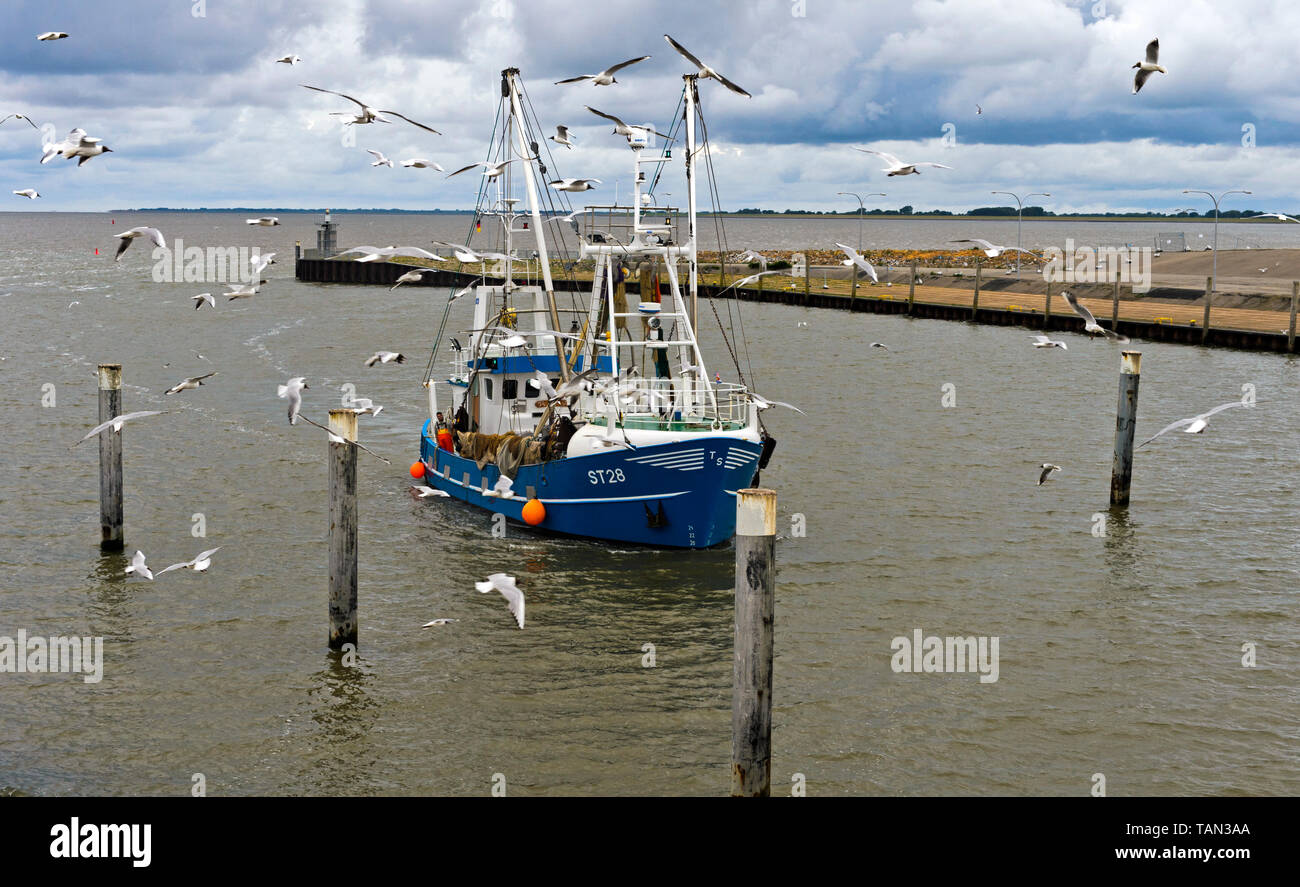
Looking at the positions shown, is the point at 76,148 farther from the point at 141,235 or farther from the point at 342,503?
the point at 342,503

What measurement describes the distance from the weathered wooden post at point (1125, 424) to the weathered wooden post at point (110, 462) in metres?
19.6

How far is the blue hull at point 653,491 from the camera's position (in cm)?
2444

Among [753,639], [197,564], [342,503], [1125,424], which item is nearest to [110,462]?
[197,564]

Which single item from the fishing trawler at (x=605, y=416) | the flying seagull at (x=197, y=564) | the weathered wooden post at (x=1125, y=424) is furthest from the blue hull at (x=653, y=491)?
the weathered wooden post at (x=1125, y=424)

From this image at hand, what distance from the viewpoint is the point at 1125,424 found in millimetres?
28266

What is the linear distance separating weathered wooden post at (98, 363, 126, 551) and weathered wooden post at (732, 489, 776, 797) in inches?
569

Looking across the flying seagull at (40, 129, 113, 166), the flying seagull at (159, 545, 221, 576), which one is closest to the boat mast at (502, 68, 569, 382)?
the flying seagull at (159, 545, 221, 576)

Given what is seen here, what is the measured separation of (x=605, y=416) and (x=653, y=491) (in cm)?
197

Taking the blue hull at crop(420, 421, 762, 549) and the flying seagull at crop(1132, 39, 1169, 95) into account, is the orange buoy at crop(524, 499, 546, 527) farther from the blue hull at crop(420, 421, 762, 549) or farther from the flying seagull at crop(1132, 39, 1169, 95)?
the flying seagull at crop(1132, 39, 1169, 95)

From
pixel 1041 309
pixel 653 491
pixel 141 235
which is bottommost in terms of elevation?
pixel 653 491

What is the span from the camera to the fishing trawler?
81.2ft
